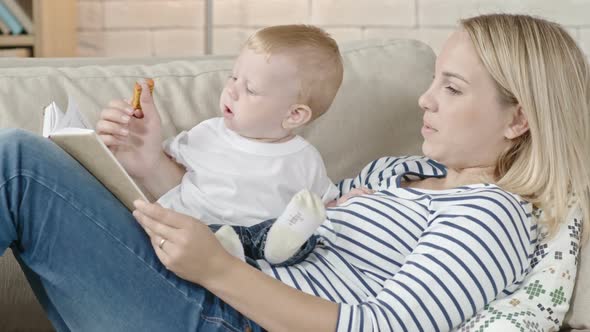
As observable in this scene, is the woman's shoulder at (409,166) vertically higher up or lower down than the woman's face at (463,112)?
lower down

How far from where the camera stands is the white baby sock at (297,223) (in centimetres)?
129

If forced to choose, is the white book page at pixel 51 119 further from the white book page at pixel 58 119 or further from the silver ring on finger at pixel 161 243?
the silver ring on finger at pixel 161 243

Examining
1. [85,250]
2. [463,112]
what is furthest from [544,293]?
[85,250]

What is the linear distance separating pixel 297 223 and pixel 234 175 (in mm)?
291

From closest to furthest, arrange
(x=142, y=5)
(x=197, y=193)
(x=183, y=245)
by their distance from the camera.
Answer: (x=183, y=245), (x=197, y=193), (x=142, y=5)

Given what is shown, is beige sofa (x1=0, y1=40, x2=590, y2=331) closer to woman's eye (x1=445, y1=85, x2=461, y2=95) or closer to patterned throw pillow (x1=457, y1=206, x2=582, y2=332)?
woman's eye (x1=445, y1=85, x2=461, y2=95)

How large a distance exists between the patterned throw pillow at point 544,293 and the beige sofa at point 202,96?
514 millimetres

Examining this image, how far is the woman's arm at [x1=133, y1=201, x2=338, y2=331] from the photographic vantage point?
3.95 feet

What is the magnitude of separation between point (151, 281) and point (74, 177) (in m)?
0.17

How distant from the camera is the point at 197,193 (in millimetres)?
1570

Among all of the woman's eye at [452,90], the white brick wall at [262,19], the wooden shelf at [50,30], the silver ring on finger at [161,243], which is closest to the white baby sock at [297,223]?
the silver ring on finger at [161,243]

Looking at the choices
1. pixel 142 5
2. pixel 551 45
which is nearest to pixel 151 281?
pixel 551 45

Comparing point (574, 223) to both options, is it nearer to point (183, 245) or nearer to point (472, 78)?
point (472, 78)

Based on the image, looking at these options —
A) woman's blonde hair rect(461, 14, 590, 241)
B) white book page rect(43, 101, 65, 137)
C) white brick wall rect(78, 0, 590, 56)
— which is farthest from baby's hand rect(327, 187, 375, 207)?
white brick wall rect(78, 0, 590, 56)
